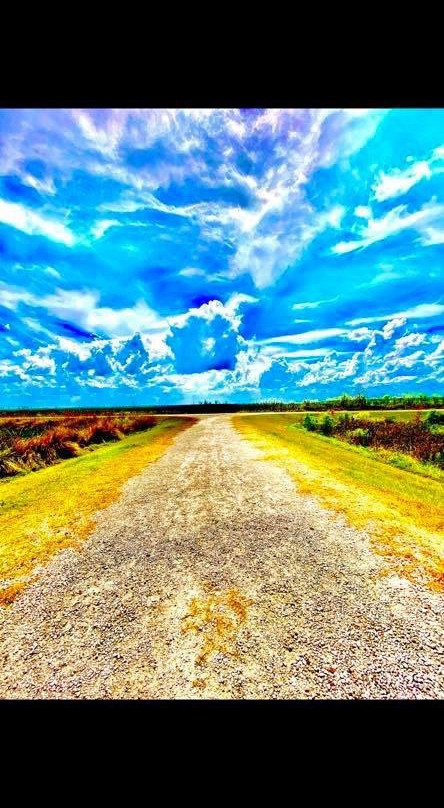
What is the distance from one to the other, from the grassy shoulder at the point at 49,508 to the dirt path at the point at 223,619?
43 centimetres

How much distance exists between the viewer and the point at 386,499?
8.13 meters

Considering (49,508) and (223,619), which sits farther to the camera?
(49,508)

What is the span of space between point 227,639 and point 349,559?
259 centimetres

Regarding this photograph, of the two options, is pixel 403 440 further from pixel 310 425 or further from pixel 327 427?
pixel 310 425

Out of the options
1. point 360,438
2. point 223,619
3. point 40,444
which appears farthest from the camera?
point 360,438

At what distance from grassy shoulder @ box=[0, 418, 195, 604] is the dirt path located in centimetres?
43

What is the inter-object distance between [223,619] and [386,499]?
5654 millimetres

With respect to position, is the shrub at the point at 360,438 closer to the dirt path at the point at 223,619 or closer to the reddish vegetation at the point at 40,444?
the dirt path at the point at 223,619

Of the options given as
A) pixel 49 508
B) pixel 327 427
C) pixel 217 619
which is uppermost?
pixel 327 427

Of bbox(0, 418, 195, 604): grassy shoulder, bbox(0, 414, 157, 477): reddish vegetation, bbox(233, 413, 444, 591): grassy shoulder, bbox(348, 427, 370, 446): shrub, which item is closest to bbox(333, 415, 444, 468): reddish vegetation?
Result: bbox(348, 427, 370, 446): shrub

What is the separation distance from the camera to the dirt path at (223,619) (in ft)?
10.5

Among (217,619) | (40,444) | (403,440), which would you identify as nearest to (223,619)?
(217,619)
